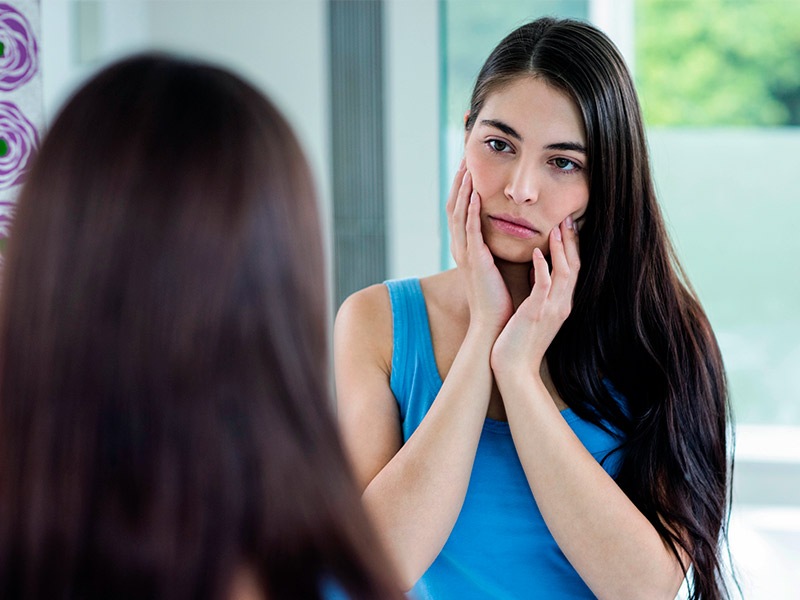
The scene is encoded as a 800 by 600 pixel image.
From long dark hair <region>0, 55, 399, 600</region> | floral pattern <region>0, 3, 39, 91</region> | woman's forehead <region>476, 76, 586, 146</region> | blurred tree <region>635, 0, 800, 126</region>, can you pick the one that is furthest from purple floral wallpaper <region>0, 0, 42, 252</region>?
blurred tree <region>635, 0, 800, 126</region>

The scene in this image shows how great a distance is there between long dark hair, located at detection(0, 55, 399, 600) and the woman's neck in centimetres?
85

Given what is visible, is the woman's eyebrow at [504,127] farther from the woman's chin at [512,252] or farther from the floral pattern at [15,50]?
the floral pattern at [15,50]

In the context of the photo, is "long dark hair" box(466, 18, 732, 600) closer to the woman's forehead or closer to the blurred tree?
the woman's forehead

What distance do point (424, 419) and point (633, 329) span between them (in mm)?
393

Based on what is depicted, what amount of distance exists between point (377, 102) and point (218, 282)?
2516 millimetres

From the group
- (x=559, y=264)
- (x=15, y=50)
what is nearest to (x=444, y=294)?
(x=559, y=264)

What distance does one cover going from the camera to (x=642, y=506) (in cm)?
112

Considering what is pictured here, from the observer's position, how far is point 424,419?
3.51ft

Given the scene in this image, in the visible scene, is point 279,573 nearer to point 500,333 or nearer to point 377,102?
point 500,333

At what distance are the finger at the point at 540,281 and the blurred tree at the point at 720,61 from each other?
Result: 7.15 feet

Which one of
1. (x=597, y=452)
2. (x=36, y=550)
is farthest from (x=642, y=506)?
(x=36, y=550)

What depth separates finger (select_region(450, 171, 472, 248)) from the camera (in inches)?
49.0

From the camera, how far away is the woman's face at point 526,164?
1.13m

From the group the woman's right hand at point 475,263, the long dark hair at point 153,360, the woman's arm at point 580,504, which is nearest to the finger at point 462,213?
the woman's right hand at point 475,263
